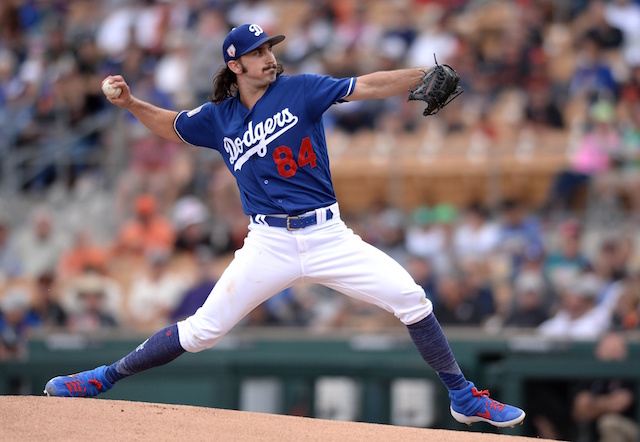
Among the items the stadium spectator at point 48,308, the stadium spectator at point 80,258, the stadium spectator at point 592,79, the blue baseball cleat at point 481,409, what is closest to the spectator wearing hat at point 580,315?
the stadium spectator at point 592,79

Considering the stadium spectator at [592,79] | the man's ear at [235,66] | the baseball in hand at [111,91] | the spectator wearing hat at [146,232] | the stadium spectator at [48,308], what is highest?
the stadium spectator at [592,79]

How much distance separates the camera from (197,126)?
555cm

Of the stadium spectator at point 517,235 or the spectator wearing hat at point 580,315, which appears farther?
the stadium spectator at point 517,235

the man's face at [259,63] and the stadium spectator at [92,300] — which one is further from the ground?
the man's face at [259,63]

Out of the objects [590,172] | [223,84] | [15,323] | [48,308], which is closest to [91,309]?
[48,308]

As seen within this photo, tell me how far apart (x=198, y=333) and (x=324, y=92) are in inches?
53.0

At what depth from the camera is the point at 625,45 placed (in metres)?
11.4

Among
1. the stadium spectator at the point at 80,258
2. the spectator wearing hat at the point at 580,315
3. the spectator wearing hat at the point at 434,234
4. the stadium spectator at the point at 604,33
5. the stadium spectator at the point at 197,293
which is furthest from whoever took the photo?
the stadium spectator at the point at 604,33

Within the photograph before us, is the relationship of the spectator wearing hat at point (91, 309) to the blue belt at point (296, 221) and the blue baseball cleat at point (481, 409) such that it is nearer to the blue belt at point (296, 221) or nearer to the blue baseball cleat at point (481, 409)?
the blue belt at point (296, 221)

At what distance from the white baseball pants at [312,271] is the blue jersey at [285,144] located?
0.15 meters

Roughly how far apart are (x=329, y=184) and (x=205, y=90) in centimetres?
725

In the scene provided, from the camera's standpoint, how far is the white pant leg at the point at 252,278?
17.4 ft

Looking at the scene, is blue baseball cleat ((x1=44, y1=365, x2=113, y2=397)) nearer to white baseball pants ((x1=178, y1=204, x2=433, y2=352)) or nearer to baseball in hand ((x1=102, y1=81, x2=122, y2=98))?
white baseball pants ((x1=178, y1=204, x2=433, y2=352))

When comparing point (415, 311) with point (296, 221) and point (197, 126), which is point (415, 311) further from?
point (197, 126)
